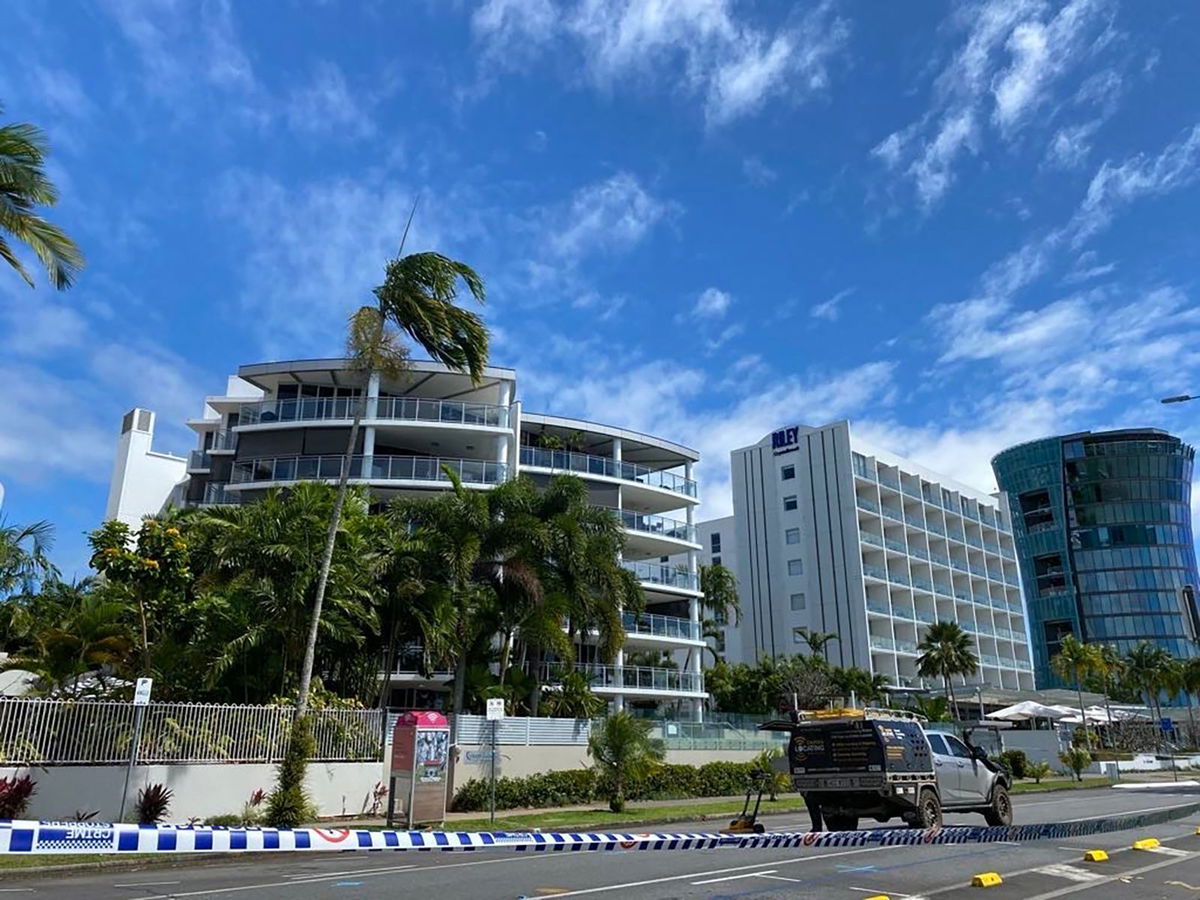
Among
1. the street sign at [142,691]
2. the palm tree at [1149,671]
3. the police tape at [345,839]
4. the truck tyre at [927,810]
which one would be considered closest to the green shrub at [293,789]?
the street sign at [142,691]

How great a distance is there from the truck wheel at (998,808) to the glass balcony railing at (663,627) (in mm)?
24026

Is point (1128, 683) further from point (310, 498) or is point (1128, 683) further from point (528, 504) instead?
point (310, 498)

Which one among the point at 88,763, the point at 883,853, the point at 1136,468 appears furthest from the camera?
the point at 1136,468

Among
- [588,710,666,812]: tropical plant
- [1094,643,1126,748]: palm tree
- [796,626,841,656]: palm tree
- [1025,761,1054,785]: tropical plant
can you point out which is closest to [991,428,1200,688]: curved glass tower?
[1094,643,1126,748]: palm tree

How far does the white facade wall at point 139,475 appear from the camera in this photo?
1913 inches

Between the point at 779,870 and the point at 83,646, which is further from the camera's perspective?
the point at 83,646

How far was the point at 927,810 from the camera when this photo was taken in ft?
48.3

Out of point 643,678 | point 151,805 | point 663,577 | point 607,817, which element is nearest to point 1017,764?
point 643,678

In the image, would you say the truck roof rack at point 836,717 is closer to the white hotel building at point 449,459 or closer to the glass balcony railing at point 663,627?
the white hotel building at point 449,459

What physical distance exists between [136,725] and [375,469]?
21.8 m

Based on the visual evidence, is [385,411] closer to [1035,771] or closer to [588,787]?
[588,787]

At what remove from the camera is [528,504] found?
28172mm

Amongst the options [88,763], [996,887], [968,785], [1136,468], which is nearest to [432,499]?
[88,763]

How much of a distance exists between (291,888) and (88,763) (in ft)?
26.1
